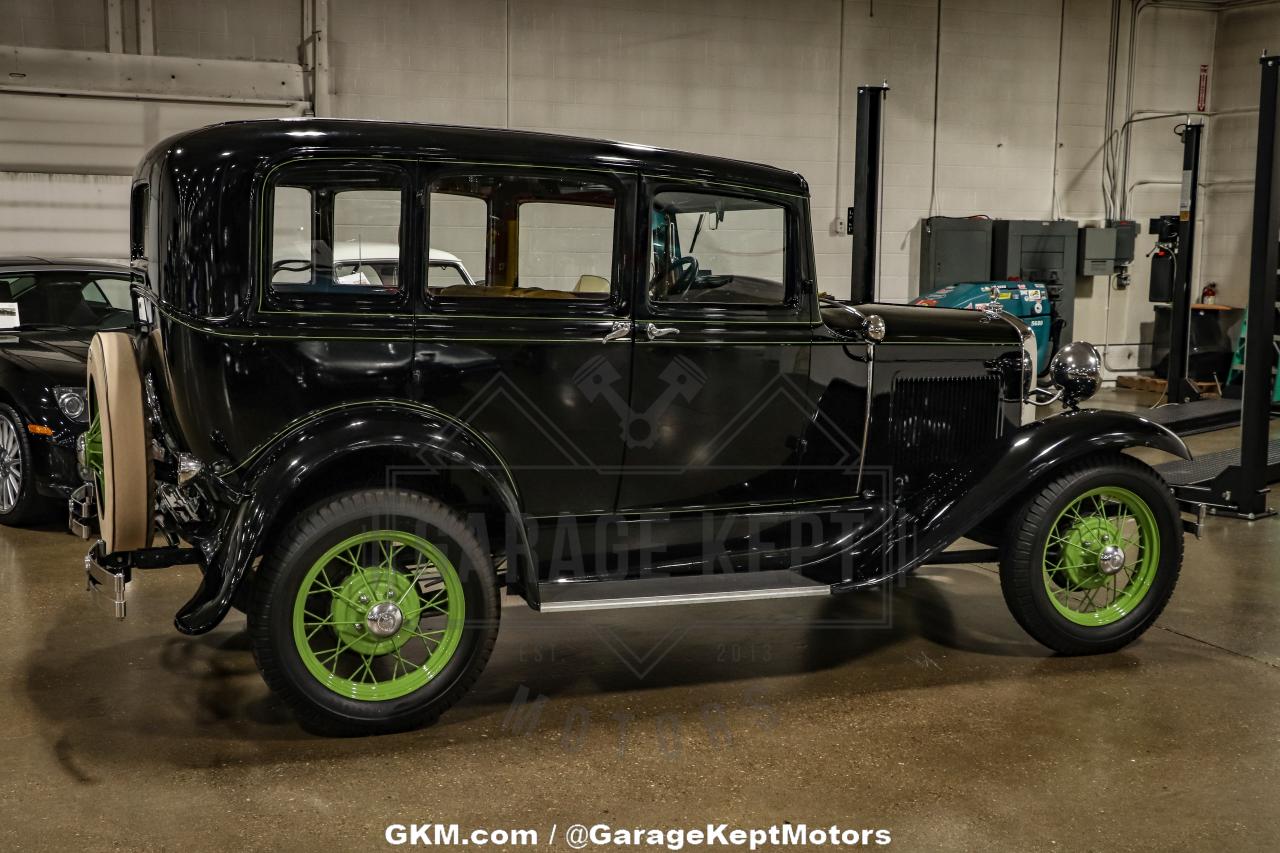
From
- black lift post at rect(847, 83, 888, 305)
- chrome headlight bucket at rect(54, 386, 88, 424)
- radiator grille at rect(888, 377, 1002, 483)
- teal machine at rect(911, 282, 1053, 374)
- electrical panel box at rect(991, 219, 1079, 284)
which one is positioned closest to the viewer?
radiator grille at rect(888, 377, 1002, 483)

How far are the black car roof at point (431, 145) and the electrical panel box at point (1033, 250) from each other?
30.3 ft

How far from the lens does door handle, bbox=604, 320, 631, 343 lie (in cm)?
381

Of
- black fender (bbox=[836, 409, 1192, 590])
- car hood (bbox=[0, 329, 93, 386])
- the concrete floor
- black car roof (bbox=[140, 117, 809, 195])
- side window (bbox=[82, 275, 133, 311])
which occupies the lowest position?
the concrete floor

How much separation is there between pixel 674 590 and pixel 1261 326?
4.24 metres

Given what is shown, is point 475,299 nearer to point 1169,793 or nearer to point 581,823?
point 581,823

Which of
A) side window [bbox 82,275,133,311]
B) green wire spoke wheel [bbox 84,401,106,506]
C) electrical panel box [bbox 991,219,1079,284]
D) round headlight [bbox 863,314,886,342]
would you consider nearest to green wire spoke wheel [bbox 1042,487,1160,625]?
round headlight [bbox 863,314,886,342]

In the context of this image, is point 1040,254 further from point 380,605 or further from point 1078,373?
point 380,605

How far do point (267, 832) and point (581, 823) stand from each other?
30.1 inches

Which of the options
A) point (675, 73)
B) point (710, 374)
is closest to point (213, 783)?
point (710, 374)

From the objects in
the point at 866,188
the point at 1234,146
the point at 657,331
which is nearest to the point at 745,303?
the point at 657,331

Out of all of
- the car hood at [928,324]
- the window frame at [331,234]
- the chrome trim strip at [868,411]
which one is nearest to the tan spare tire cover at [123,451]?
the window frame at [331,234]

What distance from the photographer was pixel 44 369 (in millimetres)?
5930

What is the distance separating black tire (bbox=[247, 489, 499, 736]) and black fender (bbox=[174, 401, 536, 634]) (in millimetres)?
96

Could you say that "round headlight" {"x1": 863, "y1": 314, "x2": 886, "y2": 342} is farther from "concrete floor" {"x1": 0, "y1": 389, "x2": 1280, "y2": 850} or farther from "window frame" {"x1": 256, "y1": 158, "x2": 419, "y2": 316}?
"window frame" {"x1": 256, "y1": 158, "x2": 419, "y2": 316}
